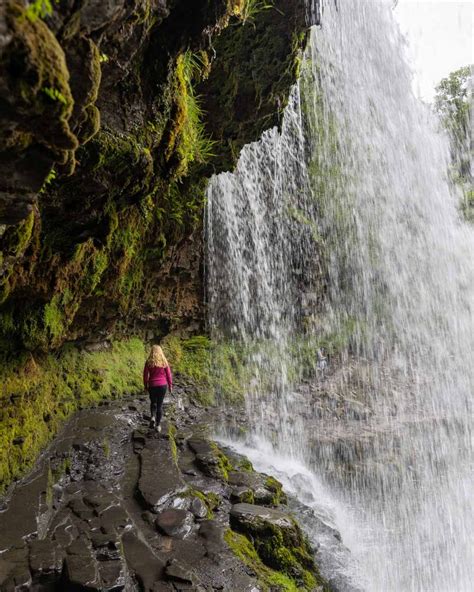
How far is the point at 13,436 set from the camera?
6.21 meters

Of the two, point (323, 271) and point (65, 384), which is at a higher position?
point (323, 271)

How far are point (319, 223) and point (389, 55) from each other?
27.1ft

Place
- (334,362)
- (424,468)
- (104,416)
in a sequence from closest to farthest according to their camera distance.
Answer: (104,416), (424,468), (334,362)

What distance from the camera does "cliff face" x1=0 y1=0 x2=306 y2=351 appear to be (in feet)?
6.91

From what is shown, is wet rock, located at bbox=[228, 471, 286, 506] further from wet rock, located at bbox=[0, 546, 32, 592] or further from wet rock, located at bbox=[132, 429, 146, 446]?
wet rock, located at bbox=[0, 546, 32, 592]

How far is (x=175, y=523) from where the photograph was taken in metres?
5.48

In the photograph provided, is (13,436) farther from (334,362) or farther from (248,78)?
(334,362)

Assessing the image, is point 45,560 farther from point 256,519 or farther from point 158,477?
point 256,519

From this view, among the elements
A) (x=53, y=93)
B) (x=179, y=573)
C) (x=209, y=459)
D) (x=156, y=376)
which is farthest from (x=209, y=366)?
(x=53, y=93)

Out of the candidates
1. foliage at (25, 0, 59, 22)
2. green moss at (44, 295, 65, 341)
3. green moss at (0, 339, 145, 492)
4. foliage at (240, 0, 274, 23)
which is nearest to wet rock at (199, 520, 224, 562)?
green moss at (0, 339, 145, 492)

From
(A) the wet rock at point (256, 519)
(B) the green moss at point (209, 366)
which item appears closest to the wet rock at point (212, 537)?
(A) the wet rock at point (256, 519)

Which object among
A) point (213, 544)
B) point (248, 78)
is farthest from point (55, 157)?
point (248, 78)

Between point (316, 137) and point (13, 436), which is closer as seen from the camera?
point (13, 436)

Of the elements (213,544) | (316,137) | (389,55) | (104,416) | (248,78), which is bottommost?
(213,544)
